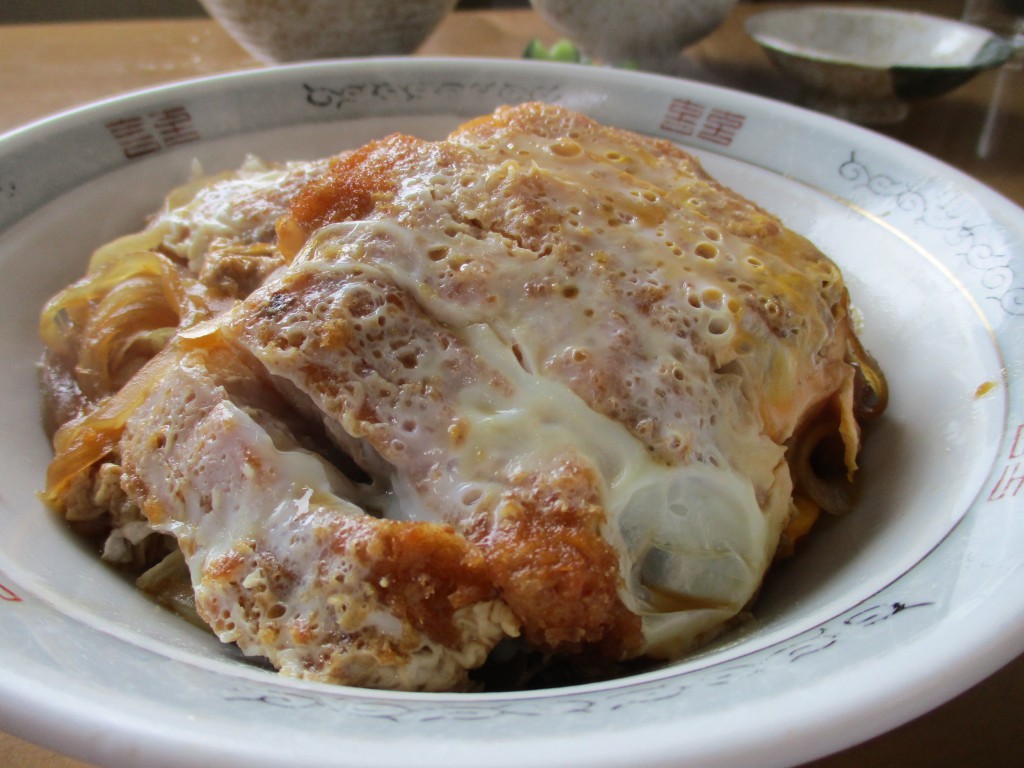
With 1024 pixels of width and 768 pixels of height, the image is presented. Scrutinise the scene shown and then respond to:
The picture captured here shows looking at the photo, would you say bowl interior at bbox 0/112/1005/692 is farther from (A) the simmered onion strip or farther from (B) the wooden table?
(B) the wooden table

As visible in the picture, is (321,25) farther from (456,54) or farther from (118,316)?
(118,316)

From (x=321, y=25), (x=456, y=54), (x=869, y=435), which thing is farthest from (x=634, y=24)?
(x=869, y=435)

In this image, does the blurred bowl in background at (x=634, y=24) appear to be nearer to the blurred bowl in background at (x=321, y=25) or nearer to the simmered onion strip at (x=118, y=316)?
the blurred bowl in background at (x=321, y=25)

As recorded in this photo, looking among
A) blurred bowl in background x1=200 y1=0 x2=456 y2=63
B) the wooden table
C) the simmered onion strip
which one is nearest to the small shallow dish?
the wooden table

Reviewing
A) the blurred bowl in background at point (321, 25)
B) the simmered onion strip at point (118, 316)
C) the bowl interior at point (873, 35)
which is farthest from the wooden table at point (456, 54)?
the simmered onion strip at point (118, 316)

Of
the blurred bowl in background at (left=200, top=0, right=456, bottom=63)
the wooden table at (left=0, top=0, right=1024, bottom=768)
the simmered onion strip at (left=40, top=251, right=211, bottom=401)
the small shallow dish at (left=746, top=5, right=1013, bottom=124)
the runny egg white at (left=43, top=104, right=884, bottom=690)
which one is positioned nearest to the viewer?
the runny egg white at (left=43, top=104, right=884, bottom=690)

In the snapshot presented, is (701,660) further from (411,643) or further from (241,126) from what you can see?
(241,126)

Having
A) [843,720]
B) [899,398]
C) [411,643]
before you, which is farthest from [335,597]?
[899,398]
